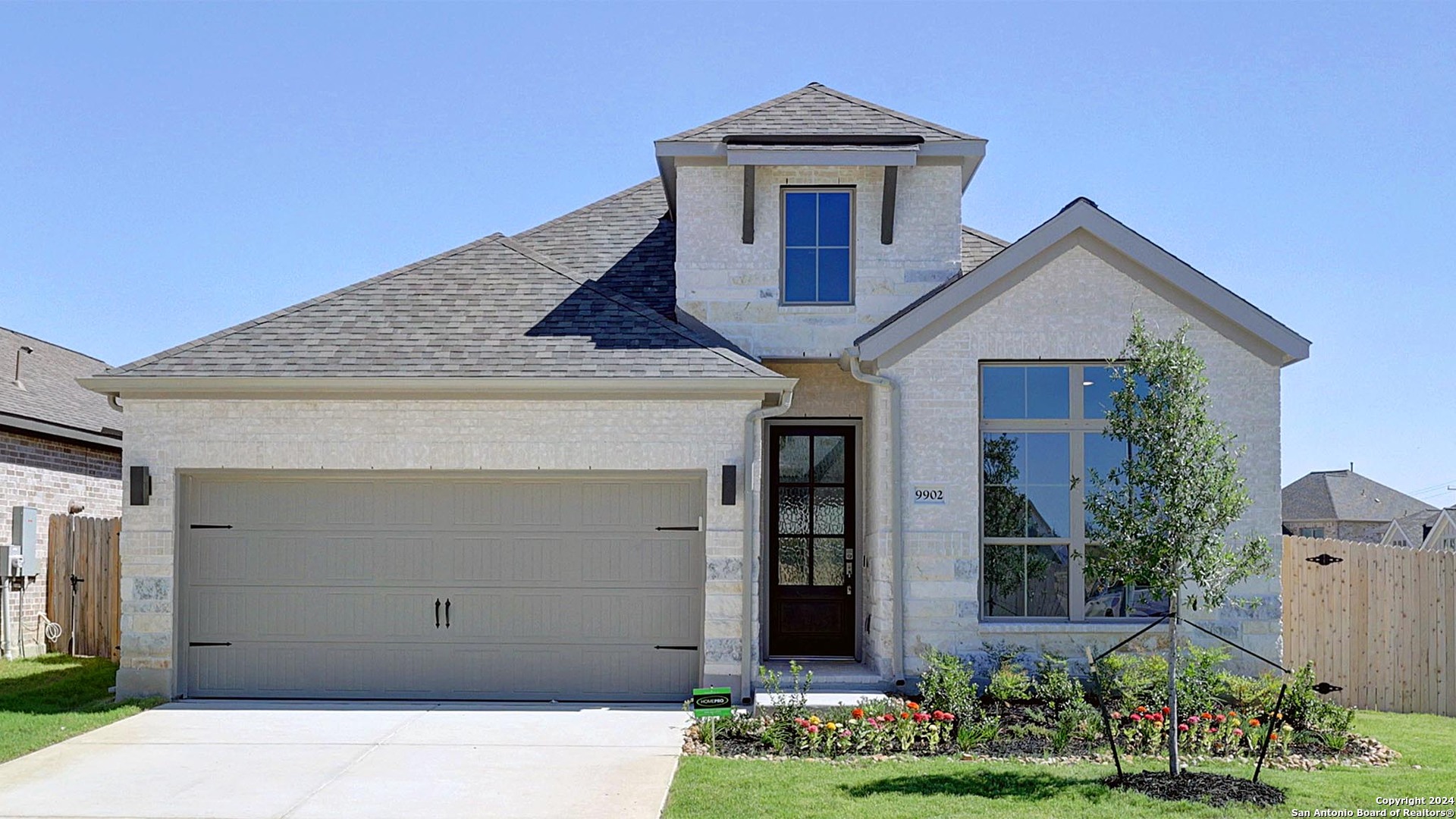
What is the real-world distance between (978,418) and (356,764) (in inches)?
248

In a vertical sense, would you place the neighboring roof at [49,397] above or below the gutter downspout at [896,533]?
above

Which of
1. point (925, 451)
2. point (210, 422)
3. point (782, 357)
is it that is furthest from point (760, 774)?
point (210, 422)

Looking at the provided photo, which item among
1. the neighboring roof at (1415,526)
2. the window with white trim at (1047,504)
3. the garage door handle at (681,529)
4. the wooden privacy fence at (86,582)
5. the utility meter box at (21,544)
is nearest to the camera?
the window with white trim at (1047,504)

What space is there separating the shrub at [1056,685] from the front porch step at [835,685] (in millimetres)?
1355

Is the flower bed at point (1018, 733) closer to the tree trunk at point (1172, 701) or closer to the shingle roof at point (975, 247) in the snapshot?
the tree trunk at point (1172, 701)

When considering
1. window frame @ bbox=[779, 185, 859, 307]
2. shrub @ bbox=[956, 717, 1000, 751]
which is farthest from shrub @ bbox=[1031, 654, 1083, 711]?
window frame @ bbox=[779, 185, 859, 307]

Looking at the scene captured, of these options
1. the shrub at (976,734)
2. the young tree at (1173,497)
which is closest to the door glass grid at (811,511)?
the shrub at (976,734)

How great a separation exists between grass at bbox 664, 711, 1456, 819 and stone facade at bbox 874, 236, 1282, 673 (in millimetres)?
2377

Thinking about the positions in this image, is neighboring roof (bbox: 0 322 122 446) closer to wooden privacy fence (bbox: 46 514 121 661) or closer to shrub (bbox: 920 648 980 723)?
wooden privacy fence (bbox: 46 514 121 661)

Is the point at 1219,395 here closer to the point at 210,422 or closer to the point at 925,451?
the point at 925,451

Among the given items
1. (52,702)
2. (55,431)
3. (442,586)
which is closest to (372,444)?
(442,586)

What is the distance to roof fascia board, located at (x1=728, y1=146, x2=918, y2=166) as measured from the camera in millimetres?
13039

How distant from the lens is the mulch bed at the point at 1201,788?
26.8ft

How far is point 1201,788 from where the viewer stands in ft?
27.6
